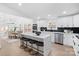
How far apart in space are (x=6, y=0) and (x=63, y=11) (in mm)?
2588

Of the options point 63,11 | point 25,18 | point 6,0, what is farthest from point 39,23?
point 6,0

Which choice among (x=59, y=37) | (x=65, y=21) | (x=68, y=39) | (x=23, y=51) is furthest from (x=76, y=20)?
(x=23, y=51)

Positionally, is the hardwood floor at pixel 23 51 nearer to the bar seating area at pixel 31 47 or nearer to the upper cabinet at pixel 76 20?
the bar seating area at pixel 31 47

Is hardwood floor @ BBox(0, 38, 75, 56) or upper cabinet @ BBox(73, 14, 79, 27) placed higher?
upper cabinet @ BBox(73, 14, 79, 27)

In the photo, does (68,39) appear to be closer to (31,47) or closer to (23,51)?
(31,47)

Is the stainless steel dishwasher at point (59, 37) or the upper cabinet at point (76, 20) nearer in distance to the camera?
the upper cabinet at point (76, 20)

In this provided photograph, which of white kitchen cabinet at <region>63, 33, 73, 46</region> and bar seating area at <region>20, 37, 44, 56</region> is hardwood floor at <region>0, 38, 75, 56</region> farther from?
white kitchen cabinet at <region>63, 33, 73, 46</region>

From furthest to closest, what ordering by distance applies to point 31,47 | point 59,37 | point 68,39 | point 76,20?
1. point 59,37
2. point 68,39
3. point 31,47
4. point 76,20

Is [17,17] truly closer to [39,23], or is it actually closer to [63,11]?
[39,23]

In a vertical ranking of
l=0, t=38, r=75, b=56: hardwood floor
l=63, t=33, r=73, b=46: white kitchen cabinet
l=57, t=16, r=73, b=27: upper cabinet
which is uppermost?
l=57, t=16, r=73, b=27: upper cabinet

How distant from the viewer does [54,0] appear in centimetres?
210

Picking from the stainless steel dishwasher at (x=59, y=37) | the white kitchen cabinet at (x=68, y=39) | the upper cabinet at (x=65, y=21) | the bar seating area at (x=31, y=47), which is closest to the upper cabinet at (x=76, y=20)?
the upper cabinet at (x=65, y=21)

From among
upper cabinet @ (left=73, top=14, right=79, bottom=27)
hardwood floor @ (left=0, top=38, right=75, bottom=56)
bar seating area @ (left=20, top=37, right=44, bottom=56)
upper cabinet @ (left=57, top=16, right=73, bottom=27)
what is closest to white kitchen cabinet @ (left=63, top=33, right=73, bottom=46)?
hardwood floor @ (left=0, top=38, right=75, bottom=56)

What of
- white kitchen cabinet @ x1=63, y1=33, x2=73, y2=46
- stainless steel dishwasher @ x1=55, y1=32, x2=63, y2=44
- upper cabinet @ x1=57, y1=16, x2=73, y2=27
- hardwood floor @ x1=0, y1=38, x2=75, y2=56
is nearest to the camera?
hardwood floor @ x1=0, y1=38, x2=75, y2=56
